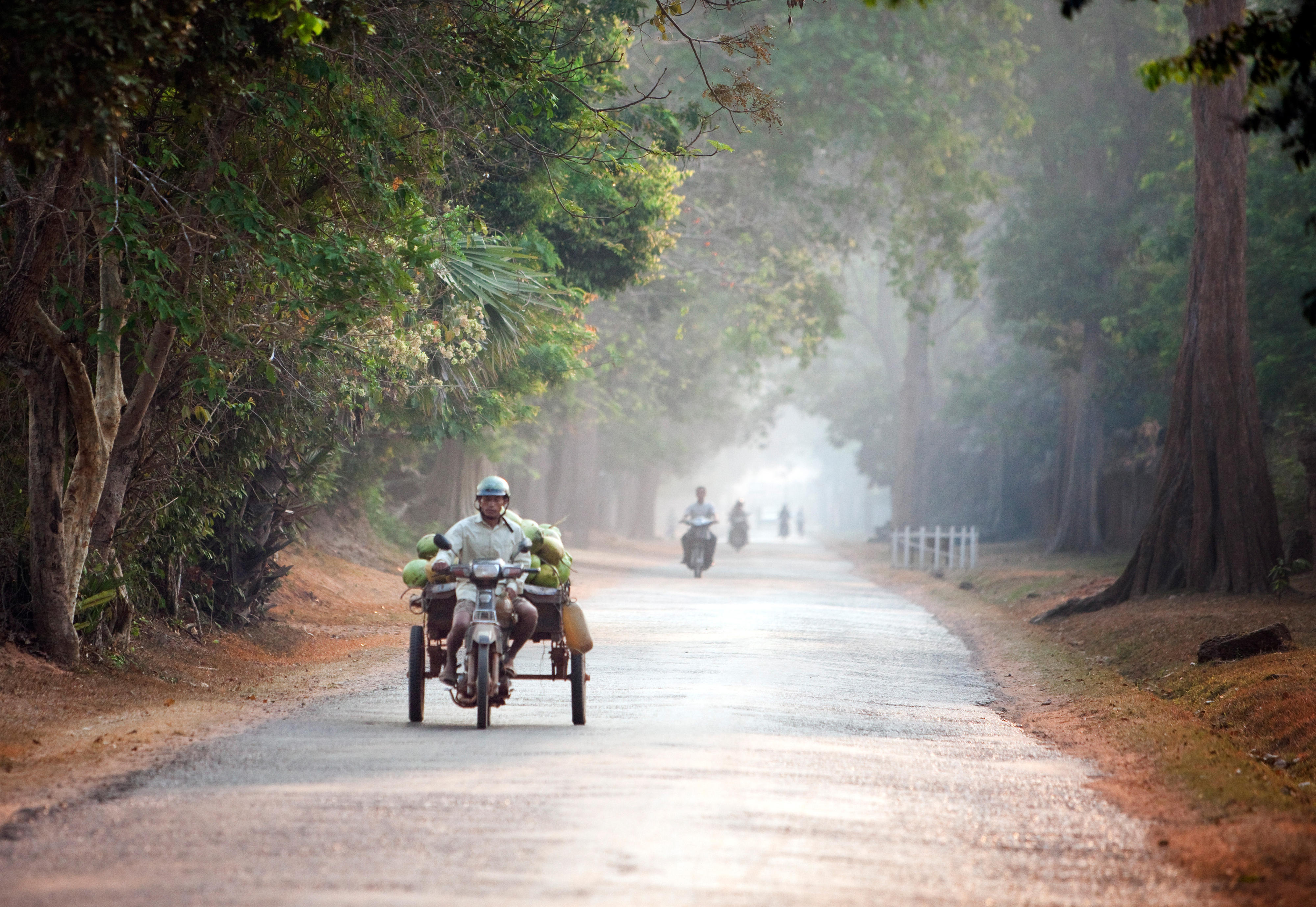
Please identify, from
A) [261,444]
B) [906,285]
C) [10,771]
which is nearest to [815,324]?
[906,285]

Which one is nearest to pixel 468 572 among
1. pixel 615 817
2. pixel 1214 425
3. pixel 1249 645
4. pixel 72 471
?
pixel 615 817

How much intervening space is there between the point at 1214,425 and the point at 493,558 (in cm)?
1335

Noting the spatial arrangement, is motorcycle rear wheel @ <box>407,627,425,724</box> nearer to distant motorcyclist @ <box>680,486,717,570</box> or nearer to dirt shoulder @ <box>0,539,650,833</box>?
dirt shoulder @ <box>0,539,650,833</box>

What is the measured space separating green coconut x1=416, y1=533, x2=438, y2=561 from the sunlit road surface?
48.0 inches

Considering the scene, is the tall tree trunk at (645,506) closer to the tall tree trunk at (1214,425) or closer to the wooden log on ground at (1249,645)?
the tall tree trunk at (1214,425)

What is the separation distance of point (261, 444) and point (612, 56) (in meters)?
→ 6.84

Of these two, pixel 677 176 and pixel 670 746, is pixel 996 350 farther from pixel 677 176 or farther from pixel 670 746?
pixel 670 746

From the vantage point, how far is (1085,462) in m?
36.6

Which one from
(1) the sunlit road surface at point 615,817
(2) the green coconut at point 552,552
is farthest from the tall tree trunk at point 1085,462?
(2) the green coconut at point 552,552

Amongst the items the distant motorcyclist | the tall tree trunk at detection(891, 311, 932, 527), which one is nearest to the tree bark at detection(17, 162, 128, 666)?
the distant motorcyclist

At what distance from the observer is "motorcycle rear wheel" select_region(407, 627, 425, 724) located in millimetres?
10375

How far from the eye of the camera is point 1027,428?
141ft

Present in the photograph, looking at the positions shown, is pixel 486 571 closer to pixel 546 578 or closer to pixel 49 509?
pixel 546 578

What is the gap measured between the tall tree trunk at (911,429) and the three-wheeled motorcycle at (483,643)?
3956cm
